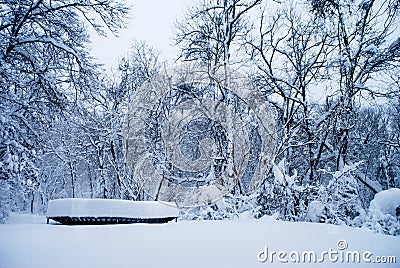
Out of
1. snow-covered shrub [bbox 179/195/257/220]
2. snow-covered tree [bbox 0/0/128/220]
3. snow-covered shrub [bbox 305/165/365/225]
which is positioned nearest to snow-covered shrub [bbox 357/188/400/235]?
snow-covered shrub [bbox 305/165/365/225]

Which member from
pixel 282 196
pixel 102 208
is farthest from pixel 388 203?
pixel 102 208

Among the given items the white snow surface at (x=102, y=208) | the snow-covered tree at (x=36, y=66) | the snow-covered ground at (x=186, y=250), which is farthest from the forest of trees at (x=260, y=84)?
the snow-covered ground at (x=186, y=250)

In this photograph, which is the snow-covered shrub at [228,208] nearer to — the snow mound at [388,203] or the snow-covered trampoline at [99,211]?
the snow-covered trampoline at [99,211]

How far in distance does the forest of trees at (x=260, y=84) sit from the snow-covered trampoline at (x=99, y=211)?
26.4 inches

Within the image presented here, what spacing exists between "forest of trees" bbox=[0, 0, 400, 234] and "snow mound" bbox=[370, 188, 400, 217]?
188 millimetres

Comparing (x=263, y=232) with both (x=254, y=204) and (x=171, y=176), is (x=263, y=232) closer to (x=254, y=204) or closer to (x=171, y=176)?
(x=254, y=204)

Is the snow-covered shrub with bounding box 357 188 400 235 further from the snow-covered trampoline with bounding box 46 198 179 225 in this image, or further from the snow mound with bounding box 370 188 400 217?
the snow-covered trampoline with bounding box 46 198 179 225

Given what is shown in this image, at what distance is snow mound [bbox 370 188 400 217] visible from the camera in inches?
210

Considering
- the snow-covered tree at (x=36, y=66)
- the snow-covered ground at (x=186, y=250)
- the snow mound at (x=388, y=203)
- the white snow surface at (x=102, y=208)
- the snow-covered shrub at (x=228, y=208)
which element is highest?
the snow-covered tree at (x=36, y=66)

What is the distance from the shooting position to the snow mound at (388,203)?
17.5ft

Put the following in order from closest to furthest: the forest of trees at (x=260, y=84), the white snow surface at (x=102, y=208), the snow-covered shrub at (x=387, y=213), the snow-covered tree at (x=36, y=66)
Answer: the snow-covered shrub at (x=387, y=213) → the snow-covered tree at (x=36, y=66) → the white snow surface at (x=102, y=208) → the forest of trees at (x=260, y=84)

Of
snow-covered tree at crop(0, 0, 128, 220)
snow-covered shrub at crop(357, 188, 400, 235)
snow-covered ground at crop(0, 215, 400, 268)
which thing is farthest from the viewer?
snow-covered tree at crop(0, 0, 128, 220)

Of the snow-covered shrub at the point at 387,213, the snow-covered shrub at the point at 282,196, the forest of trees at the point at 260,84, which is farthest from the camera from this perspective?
the snow-covered shrub at the point at 282,196

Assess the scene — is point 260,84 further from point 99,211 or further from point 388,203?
point 99,211
